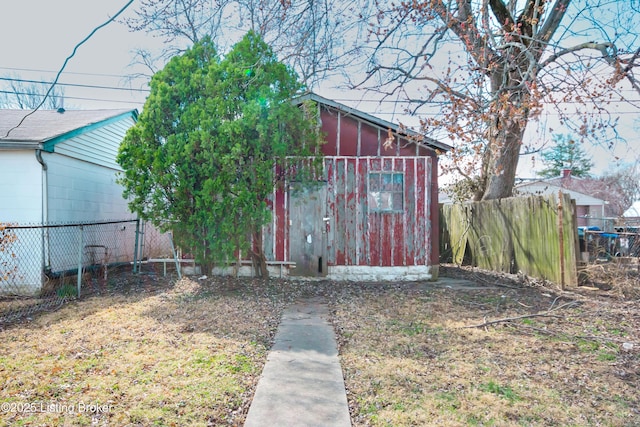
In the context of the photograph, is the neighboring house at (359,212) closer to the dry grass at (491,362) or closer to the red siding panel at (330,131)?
the red siding panel at (330,131)

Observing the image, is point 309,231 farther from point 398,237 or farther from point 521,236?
point 521,236

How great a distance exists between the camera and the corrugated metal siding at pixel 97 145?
28.7ft

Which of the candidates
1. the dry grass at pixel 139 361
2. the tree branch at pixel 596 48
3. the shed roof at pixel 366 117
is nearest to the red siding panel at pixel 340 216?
the shed roof at pixel 366 117

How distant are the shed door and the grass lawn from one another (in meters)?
1.72

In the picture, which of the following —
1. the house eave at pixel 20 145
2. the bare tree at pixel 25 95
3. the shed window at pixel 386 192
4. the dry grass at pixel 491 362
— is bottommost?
the dry grass at pixel 491 362

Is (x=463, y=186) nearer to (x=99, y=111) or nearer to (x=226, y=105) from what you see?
(x=226, y=105)

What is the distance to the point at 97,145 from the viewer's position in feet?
33.0

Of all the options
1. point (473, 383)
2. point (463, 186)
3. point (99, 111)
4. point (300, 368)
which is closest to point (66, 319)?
point (300, 368)

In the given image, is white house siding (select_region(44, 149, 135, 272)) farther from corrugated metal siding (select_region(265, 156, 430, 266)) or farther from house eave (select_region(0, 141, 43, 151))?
corrugated metal siding (select_region(265, 156, 430, 266))

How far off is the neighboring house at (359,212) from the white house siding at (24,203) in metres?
4.35

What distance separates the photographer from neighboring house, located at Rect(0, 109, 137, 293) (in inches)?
297

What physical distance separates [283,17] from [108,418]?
14.9 feet

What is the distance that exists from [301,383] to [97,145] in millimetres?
9022

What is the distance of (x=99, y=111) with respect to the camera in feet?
39.8
